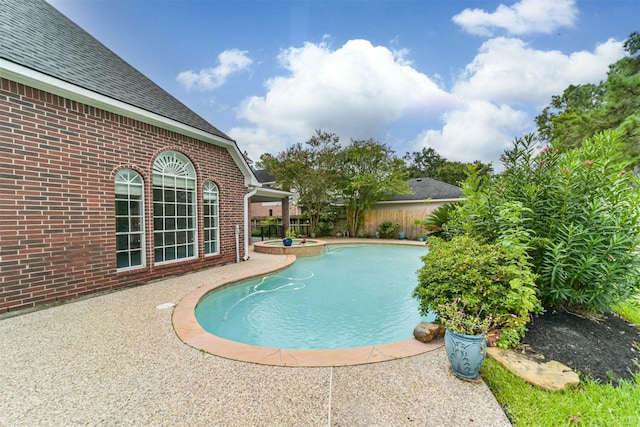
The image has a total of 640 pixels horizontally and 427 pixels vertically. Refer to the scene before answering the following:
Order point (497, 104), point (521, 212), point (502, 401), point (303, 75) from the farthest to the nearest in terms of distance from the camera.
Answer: point (497, 104)
point (303, 75)
point (521, 212)
point (502, 401)

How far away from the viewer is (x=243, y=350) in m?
3.21

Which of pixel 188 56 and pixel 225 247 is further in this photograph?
pixel 188 56

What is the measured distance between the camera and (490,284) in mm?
3223

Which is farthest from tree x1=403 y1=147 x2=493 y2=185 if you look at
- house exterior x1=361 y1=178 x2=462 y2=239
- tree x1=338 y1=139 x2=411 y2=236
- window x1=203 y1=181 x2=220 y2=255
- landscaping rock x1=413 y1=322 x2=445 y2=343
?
landscaping rock x1=413 y1=322 x2=445 y2=343

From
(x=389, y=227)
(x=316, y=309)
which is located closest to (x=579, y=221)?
(x=316, y=309)

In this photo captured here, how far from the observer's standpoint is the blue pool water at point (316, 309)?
4426mm

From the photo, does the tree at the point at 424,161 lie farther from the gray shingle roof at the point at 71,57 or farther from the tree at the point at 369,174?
the gray shingle roof at the point at 71,57

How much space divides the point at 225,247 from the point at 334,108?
1002 cm

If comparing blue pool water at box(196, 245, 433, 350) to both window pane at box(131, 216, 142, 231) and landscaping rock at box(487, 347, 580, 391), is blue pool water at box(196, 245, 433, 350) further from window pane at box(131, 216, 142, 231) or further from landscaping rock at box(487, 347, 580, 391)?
window pane at box(131, 216, 142, 231)

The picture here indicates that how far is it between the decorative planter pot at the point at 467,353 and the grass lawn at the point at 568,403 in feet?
0.71

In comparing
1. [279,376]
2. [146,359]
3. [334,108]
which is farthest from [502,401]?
[334,108]

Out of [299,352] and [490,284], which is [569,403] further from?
[299,352]

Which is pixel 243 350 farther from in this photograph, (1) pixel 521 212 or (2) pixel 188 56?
(2) pixel 188 56

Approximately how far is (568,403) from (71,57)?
31.8 ft
